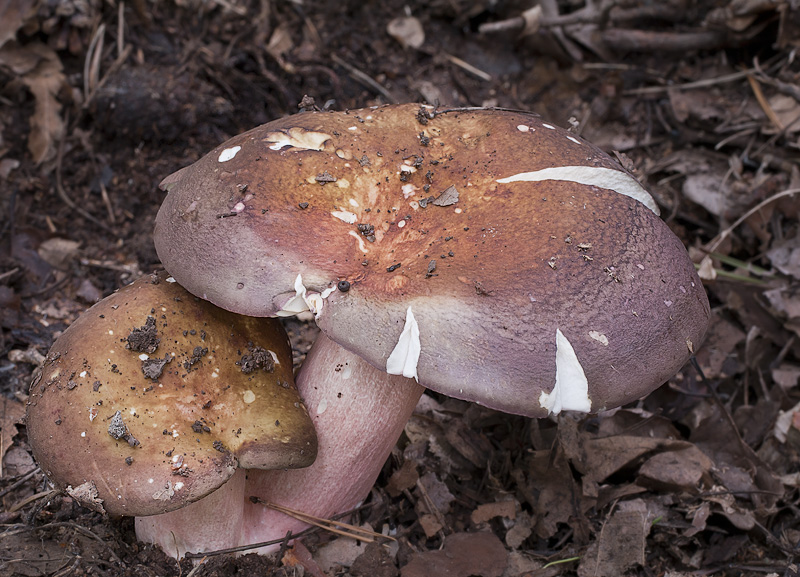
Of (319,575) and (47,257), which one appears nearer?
(319,575)

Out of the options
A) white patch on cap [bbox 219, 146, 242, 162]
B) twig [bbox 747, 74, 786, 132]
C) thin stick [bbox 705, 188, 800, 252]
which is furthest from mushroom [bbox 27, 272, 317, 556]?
twig [bbox 747, 74, 786, 132]

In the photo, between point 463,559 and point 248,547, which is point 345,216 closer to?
point 248,547

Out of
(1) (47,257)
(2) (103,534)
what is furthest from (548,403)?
(1) (47,257)

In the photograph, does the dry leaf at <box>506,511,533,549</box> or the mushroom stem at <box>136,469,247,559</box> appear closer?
the mushroom stem at <box>136,469,247,559</box>

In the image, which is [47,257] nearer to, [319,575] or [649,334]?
[319,575]

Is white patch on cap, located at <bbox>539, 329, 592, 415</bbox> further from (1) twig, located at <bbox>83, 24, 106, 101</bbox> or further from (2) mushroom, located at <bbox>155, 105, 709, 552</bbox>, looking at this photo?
(1) twig, located at <bbox>83, 24, 106, 101</bbox>

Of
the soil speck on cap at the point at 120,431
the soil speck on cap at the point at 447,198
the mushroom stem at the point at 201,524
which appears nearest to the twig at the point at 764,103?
the soil speck on cap at the point at 447,198
